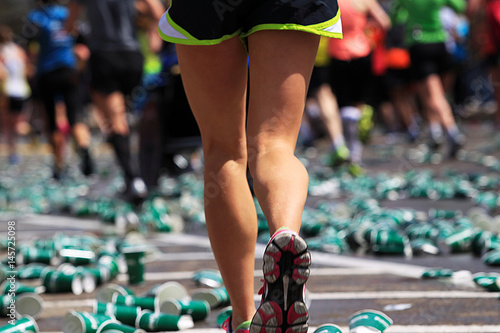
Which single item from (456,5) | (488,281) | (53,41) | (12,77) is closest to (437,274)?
(488,281)

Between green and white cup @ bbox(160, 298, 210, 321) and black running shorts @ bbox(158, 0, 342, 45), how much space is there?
1.17 metres

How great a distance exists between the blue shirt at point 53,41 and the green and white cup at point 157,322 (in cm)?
797

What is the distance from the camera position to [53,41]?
416 inches

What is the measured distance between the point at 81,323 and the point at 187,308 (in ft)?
1.60

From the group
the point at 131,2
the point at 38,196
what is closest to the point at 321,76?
the point at 131,2

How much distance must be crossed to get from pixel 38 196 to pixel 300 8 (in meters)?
7.60

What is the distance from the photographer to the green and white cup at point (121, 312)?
3.17 m

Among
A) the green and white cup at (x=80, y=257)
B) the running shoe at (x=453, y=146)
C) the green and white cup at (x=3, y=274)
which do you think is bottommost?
the green and white cup at (x=3, y=274)

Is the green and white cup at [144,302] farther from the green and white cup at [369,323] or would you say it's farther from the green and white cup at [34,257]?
the green and white cup at [34,257]

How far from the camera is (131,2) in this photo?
8266 millimetres

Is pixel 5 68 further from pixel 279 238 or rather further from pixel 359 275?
pixel 279 238

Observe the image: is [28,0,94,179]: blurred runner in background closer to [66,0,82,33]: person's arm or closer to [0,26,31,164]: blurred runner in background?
[66,0,82,33]: person's arm

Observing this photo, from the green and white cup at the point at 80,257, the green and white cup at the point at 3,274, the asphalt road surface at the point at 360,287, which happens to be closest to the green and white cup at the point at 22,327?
the asphalt road surface at the point at 360,287

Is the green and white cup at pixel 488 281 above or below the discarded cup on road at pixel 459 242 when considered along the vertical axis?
below
